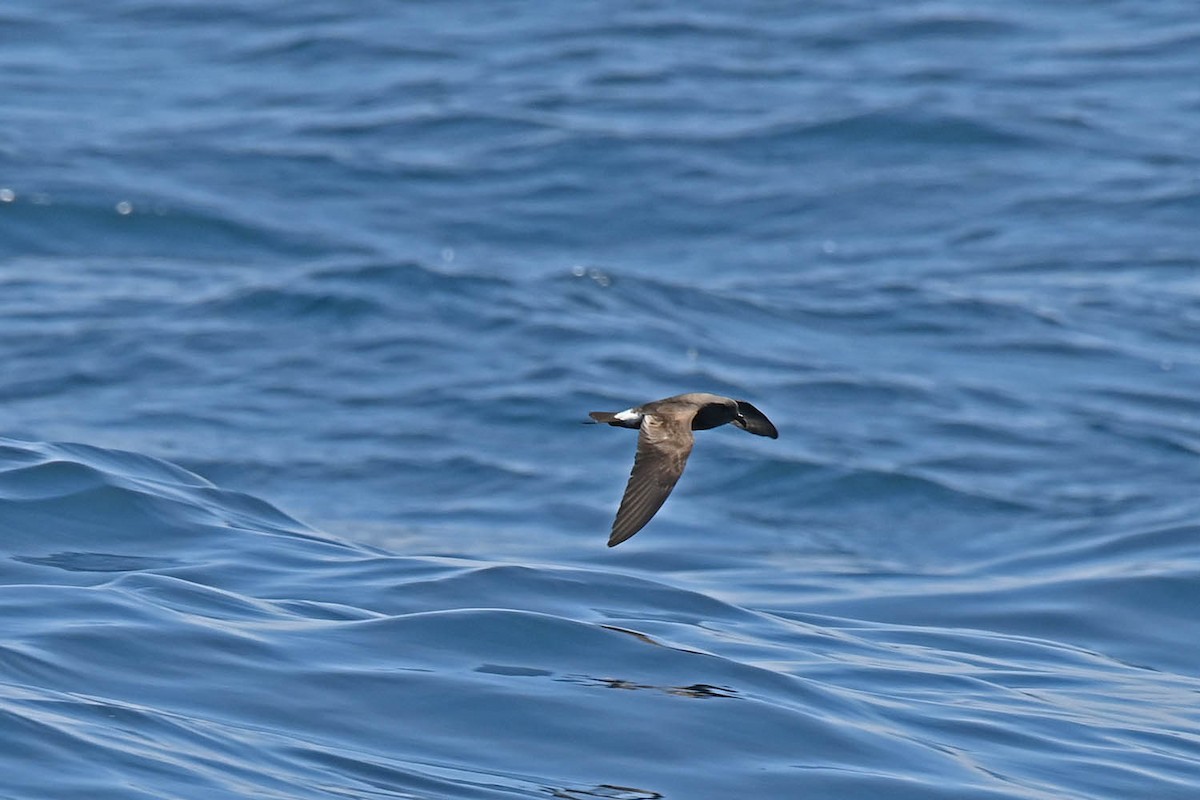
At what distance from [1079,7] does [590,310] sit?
10998 mm

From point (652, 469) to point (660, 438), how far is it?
292mm

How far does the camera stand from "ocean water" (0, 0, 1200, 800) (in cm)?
612

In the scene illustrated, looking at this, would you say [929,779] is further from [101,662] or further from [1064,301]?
[1064,301]

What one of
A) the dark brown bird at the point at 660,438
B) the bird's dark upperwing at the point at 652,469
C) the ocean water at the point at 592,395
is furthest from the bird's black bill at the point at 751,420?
the ocean water at the point at 592,395

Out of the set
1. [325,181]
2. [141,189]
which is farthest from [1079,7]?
[141,189]

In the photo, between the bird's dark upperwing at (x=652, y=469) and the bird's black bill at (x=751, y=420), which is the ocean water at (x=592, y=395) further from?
the bird's black bill at (x=751, y=420)

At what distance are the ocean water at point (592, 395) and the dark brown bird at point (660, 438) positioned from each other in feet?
2.19

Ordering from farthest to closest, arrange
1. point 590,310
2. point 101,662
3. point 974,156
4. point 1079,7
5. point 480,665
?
point 1079,7
point 974,156
point 590,310
point 480,665
point 101,662

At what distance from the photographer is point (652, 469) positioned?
6.54 m

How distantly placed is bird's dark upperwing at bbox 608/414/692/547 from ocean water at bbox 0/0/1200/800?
65 centimetres

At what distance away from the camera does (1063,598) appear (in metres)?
9.64

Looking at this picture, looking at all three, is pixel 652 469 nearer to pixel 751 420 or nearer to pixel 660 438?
pixel 660 438

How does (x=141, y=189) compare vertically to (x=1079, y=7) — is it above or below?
below

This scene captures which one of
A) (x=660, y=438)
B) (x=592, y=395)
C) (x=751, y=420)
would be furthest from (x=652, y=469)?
(x=592, y=395)
